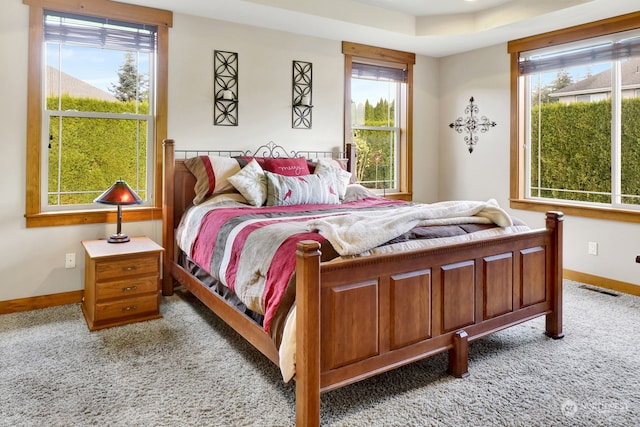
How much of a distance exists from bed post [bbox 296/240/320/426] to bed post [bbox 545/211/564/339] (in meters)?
1.77

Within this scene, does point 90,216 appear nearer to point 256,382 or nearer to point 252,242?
point 252,242

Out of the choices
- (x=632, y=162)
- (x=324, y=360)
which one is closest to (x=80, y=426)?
(x=324, y=360)

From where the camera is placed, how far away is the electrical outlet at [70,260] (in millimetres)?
3441

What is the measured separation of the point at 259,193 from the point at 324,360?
1777 mm

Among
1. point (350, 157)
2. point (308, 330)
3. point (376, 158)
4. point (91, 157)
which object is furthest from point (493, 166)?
point (91, 157)

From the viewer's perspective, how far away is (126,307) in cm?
303

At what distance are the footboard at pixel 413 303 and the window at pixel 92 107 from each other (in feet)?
8.03

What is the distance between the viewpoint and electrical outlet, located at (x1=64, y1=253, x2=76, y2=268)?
344cm

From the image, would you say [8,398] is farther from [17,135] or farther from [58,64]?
[58,64]

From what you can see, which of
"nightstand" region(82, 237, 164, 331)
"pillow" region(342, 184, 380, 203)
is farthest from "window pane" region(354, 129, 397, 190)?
"nightstand" region(82, 237, 164, 331)

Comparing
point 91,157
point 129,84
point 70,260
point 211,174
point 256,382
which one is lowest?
point 256,382

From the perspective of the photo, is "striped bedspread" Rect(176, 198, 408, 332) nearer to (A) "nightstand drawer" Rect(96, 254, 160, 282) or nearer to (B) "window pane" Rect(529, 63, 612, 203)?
(A) "nightstand drawer" Rect(96, 254, 160, 282)

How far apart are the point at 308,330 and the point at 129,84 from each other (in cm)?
295

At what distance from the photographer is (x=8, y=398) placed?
2.06 metres
